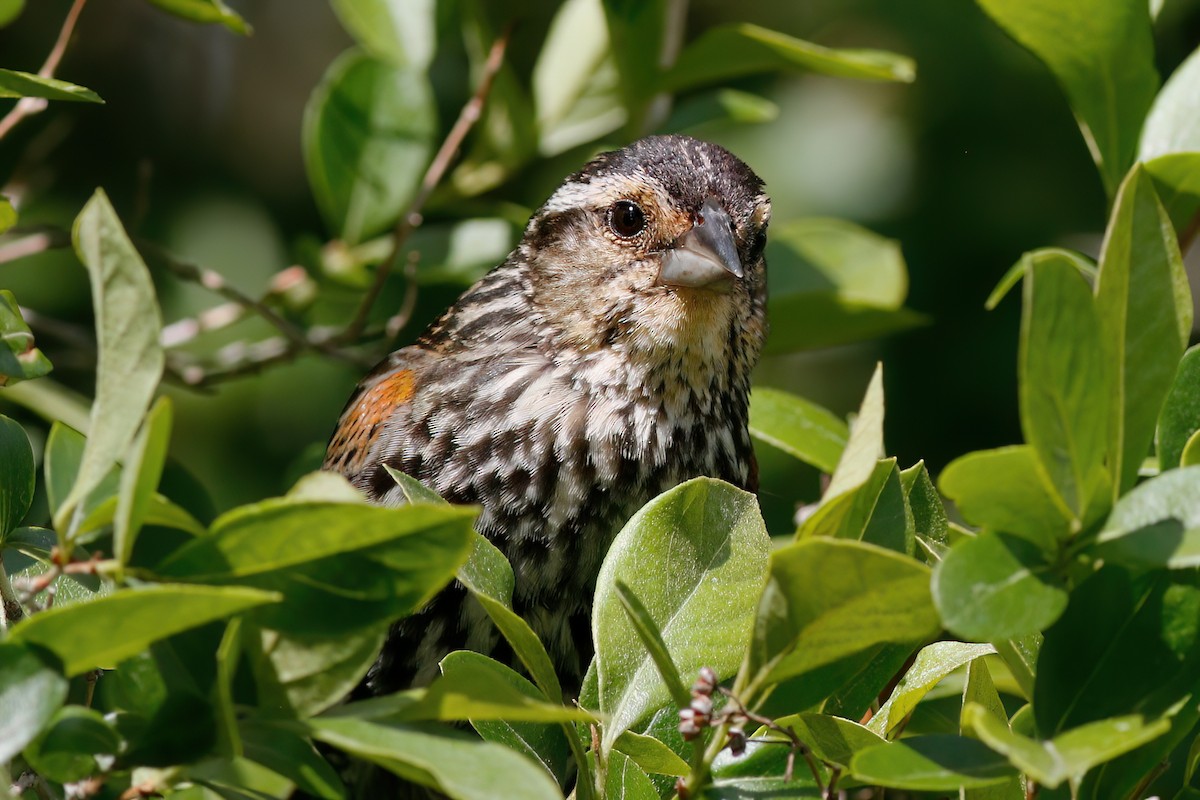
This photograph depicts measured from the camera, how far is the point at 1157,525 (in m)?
1.31

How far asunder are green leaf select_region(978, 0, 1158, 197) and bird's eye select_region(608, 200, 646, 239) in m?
0.83

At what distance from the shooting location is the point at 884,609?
1377 millimetres

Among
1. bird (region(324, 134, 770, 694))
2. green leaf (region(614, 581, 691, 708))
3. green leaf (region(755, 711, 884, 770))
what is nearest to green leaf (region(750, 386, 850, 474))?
bird (region(324, 134, 770, 694))

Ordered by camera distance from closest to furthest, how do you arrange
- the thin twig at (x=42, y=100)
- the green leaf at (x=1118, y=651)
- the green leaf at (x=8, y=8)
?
the green leaf at (x=1118, y=651) → the green leaf at (x=8, y=8) → the thin twig at (x=42, y=100)

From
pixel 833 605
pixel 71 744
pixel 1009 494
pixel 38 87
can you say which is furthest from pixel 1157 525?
pixel 38 87

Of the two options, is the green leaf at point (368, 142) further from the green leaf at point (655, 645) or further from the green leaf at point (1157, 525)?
the green leaf at point (1157, 525)

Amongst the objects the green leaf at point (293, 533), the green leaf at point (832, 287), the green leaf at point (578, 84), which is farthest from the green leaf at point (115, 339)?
the green leaf at point (578, 84)

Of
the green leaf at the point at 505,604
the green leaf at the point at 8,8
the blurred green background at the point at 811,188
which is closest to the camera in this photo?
the green leaf at the point at 505,604

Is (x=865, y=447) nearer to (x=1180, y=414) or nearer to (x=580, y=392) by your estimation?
(x=1180, y=414)

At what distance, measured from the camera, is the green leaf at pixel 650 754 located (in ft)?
5.36

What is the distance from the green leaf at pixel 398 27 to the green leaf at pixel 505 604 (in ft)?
7.10

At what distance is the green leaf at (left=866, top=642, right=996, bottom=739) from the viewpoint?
1790 mm

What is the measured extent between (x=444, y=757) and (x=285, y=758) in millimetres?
206

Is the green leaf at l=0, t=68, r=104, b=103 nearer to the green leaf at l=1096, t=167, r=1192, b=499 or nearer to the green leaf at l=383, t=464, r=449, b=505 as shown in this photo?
the green leaf at l=383, t=464, r=449, b=505
